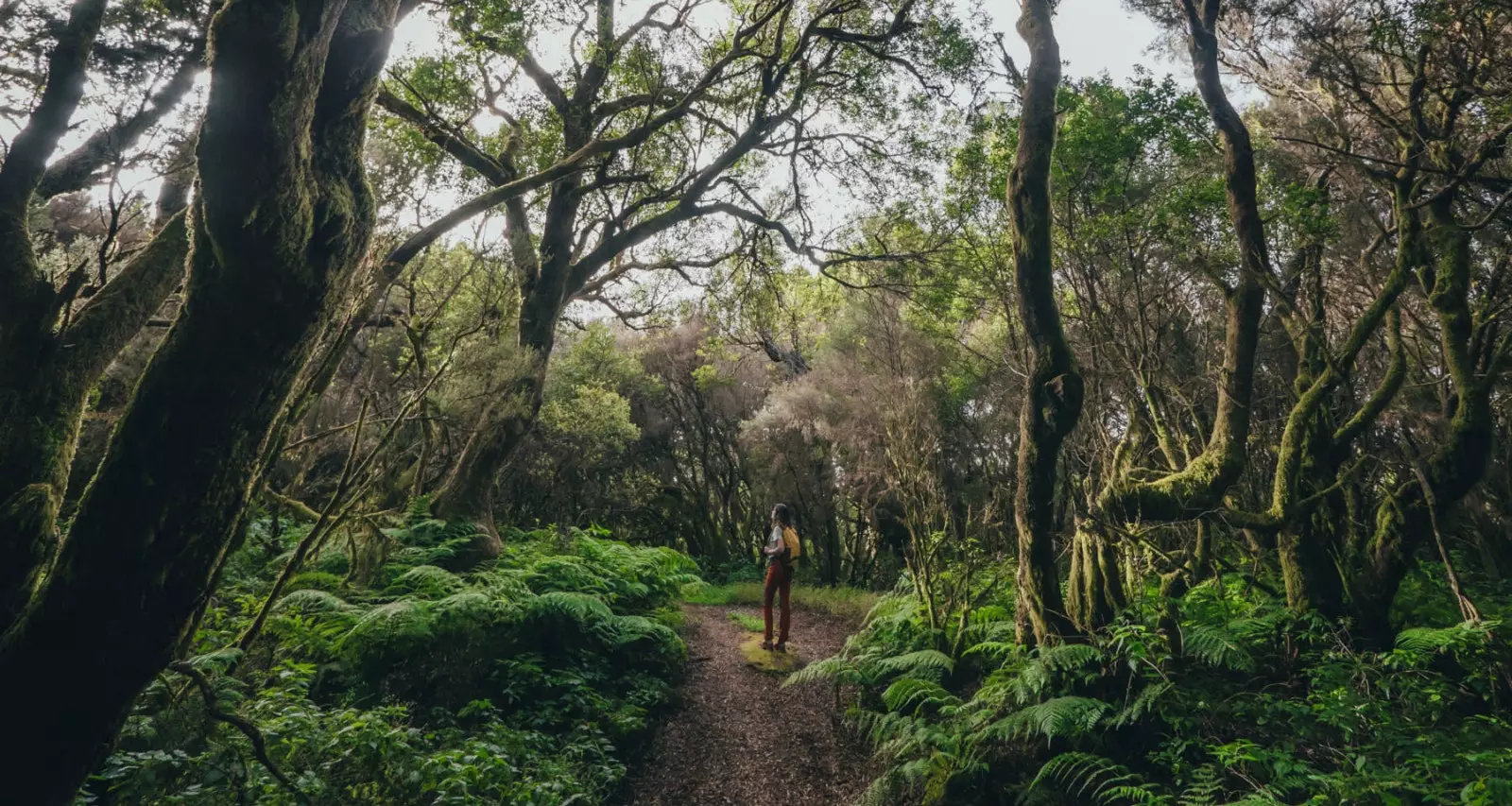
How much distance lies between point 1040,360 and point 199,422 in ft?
17.5

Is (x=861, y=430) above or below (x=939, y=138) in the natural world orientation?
below

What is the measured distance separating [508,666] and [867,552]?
12.7 metres

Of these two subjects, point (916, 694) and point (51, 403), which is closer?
point (51, 403)

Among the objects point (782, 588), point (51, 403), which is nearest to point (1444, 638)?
point (782, 588)

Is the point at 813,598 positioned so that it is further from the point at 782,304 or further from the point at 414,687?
the point at 414,687

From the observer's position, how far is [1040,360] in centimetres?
545

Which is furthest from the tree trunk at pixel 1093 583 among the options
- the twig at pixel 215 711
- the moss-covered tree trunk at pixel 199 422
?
the moss-covered tree trunk at pixel 199 422

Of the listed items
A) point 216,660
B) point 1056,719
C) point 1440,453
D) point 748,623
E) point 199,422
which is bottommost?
point 748,623

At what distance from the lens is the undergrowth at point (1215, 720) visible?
11.4 feet

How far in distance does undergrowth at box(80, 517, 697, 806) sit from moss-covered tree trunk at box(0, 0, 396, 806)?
552 millimetres

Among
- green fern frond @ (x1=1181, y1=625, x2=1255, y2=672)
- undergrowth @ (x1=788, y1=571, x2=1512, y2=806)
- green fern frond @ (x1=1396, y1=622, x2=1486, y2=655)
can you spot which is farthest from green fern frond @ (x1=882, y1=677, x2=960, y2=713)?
green fern frond @ (x1=1396, y1=622, x2=1486, y2=655)

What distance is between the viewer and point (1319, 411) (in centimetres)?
550

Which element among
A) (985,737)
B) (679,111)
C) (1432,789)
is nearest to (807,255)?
(679,111)

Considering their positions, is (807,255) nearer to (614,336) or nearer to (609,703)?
(609,703)
